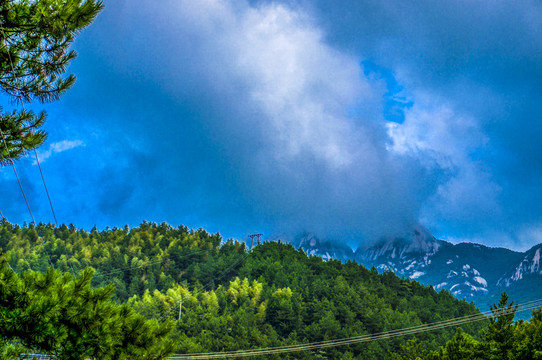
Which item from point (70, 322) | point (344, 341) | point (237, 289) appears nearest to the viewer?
point (70, 322)

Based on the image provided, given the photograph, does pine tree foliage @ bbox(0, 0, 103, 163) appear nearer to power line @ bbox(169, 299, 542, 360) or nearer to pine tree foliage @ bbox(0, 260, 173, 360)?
pine tree foliage @ bbox(0, 260, 173, 360)

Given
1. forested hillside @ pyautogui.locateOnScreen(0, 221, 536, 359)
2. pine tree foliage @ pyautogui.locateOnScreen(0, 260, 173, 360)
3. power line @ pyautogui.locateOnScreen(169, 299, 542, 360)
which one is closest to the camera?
pine tree foliage @ pyautogui.locateOnScreen(0, 260, 173, 360)

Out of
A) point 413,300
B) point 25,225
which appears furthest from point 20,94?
point 25,225

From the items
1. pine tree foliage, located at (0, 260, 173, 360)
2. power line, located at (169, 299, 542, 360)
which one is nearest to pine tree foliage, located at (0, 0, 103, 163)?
pine tree foliage, located at (0, 260, 173, 360)

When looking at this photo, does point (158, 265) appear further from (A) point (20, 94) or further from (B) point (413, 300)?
(A) point (20, 94)

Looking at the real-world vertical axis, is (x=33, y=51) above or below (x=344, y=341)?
below

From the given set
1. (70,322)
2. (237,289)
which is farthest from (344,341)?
(70,322)

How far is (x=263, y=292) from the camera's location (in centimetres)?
5866

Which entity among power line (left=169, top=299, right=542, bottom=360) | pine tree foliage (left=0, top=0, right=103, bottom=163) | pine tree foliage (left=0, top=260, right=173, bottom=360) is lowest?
pine tree foliage (left=0, top=260, right=173, bottom=360)

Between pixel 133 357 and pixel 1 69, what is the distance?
5290mm

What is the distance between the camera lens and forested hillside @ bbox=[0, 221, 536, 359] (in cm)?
4794

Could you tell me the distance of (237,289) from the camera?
59.5 m

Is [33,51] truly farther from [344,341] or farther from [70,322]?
[344,341]

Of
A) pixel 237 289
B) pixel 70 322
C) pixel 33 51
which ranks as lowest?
pixel 70 322
